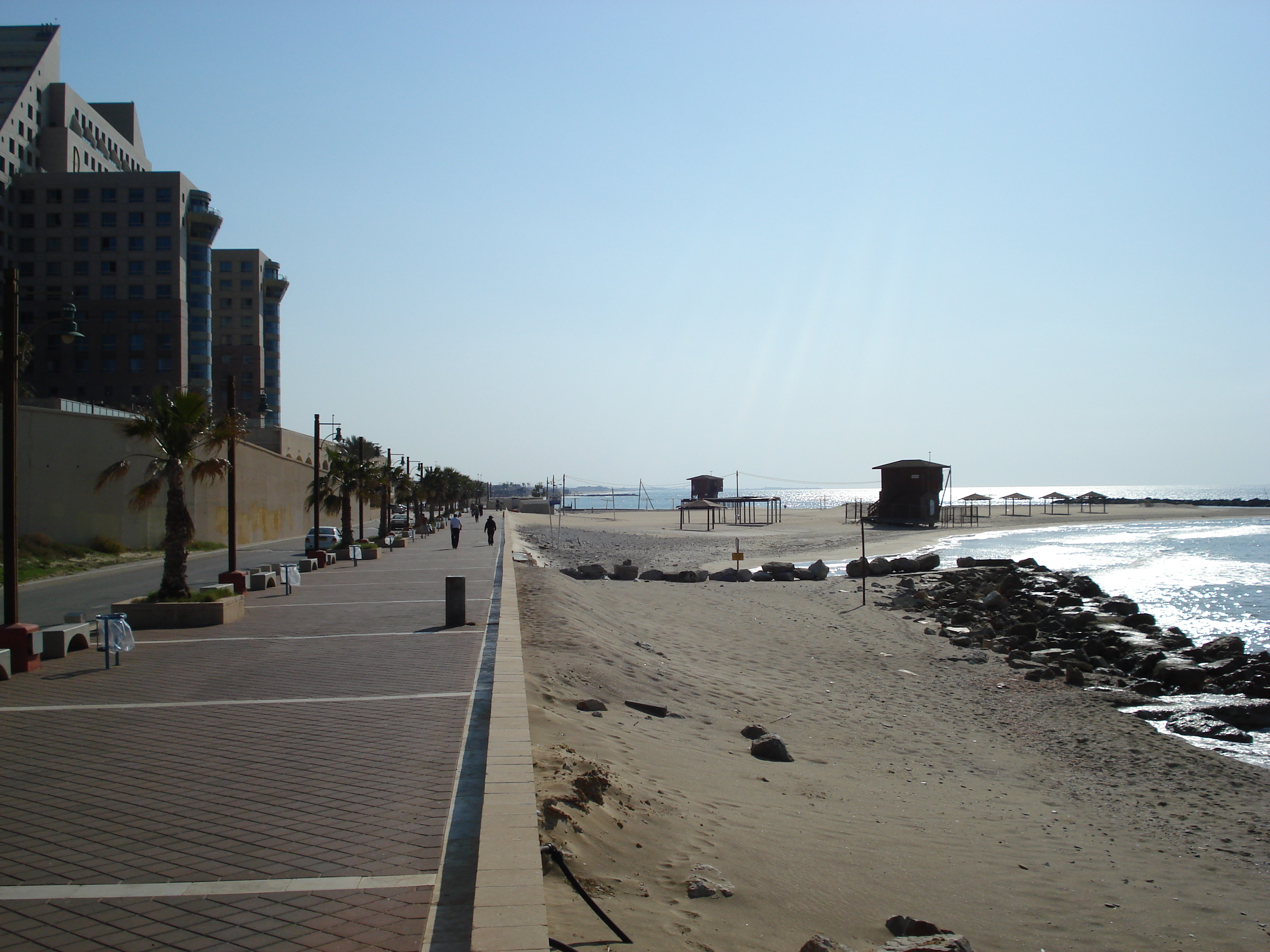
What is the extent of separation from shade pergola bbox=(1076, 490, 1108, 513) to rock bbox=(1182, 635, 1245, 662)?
96856 mm

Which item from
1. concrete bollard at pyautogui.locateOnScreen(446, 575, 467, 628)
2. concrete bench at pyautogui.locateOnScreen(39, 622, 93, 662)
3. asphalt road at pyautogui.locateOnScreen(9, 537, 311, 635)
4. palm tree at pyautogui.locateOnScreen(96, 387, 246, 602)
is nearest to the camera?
concrete bench at pyautogui.locateOnScreen(39, 622, 93, 662)

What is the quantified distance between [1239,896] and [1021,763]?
11.8 ft

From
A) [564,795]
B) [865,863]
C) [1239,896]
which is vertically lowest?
[1239,896]

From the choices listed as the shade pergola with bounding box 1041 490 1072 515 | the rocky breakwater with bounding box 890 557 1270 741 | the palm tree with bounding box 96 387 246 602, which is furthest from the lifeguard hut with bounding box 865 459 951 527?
the palm tree with bounding box 96 387 246 602

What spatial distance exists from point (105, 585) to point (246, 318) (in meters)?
Answer: 94.4

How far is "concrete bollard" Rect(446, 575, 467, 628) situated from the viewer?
46.4ft

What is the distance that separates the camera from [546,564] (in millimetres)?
34281

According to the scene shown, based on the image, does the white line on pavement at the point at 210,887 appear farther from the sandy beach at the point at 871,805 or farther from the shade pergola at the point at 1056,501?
the shade pergola at the point at 1056,501

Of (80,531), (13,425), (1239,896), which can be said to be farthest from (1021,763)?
(80,531)

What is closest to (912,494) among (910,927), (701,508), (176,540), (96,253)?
(701,508)

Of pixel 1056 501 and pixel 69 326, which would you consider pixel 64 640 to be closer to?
pixel 69 326

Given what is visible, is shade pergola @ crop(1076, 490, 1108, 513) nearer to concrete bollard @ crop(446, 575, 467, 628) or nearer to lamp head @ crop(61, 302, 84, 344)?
concrete bollard @ crop(446, 575, 467, 628)

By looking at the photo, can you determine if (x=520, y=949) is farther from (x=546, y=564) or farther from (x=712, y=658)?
(x=546, y=564)

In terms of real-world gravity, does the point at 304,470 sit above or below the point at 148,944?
above
